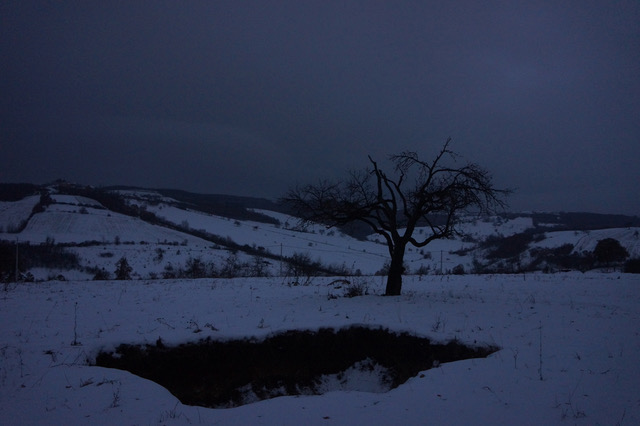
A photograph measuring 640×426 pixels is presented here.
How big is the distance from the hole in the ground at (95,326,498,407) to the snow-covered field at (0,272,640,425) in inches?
9.6

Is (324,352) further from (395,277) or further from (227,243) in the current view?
(227,243)

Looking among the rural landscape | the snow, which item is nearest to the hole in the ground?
the rural landscape

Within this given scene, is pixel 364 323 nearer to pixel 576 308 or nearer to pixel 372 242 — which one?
pixel 576 308

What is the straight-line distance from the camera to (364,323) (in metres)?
9.09

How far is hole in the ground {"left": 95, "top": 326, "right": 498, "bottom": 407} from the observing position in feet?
24.7

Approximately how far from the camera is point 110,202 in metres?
79.4

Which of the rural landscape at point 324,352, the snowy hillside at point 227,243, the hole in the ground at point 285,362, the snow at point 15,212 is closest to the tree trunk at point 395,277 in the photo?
the rural landscape at point 324,352

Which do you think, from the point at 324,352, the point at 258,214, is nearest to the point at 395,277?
the point at 324,352

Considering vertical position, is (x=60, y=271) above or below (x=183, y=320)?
below

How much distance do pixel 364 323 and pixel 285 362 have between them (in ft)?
Result: 6.76

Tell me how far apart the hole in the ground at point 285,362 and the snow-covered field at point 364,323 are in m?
0.24

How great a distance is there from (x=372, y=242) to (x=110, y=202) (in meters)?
54.5

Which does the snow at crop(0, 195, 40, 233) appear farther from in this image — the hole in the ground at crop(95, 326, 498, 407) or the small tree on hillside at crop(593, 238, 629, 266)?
the small tree on hillside at crop(593, 238, 629, 266)

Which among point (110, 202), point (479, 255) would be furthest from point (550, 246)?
point (110, 202)
